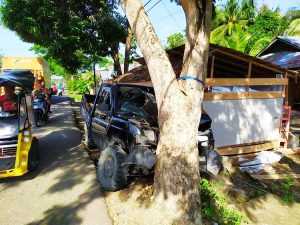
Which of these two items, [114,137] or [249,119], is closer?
Result: [114,137]

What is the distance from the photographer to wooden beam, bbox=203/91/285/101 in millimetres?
9789

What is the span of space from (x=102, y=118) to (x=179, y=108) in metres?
2.88

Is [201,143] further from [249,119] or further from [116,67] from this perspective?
[116,67]

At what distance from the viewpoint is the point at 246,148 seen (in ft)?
35.7

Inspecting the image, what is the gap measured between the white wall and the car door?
3.35 metres

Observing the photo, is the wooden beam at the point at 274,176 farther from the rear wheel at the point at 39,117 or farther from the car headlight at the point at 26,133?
the rear wheel at the point at 39,117

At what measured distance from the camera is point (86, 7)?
647 inches

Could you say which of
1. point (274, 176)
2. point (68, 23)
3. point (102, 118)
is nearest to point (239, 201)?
point (274, 176)

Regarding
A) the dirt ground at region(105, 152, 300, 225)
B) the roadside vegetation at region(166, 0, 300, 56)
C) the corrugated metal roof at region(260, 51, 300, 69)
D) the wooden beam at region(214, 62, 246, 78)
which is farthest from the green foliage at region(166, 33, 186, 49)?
the dirt ground at region(105, 152, 300, 225)

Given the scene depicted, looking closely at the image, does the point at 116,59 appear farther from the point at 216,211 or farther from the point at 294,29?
the point at 294,29

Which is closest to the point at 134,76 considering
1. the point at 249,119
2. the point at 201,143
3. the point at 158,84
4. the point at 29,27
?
the point at 249,119

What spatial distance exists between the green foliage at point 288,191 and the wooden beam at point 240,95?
2944mm

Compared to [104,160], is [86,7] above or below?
above

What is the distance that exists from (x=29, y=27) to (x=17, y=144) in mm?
10134
